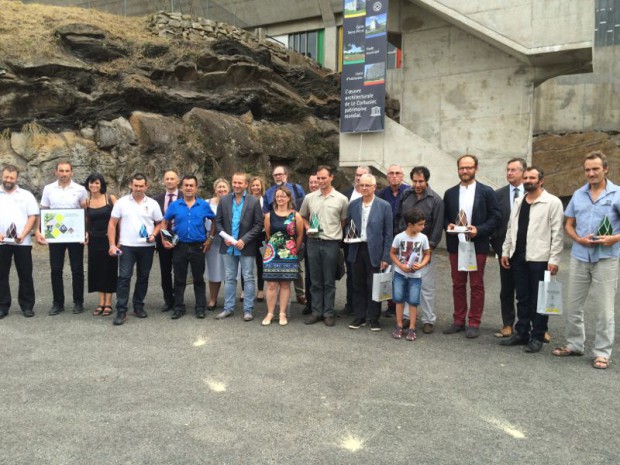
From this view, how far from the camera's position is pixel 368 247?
19.5ft

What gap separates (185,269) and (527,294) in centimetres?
437

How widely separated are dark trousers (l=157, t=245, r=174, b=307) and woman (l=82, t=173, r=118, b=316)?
2.11 ft

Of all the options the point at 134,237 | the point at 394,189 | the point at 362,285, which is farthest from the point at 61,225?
the point at 394,189

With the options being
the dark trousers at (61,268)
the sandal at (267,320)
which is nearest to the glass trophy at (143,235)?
the dark trousers at (61,268)

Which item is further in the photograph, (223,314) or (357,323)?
(223,314)

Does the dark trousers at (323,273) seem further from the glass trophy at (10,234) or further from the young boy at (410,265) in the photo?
the glass trophy at (10,234)

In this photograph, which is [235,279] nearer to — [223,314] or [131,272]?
[223,314]

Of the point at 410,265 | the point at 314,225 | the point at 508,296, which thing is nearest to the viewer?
the point at 410,265

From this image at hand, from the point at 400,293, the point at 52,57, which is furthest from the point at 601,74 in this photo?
the point at 52,57

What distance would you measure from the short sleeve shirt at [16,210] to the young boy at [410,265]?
4972 millimetres

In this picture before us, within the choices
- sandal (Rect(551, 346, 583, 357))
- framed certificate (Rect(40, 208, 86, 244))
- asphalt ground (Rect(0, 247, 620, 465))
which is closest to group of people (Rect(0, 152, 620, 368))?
sandal (Rect(551, 346, 583, 357))

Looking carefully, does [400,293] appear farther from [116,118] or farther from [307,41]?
[307,41]

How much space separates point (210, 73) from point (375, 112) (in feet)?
A: 20.6

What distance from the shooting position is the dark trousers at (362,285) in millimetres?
6047
